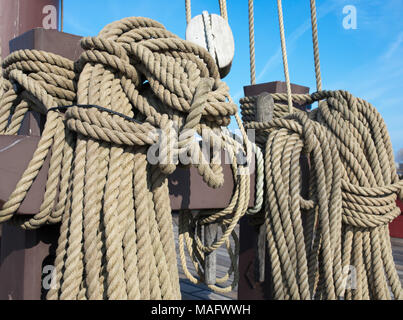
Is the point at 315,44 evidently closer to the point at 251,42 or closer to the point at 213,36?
the point at 251,42

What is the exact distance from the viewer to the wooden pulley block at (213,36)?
1408 millimetres

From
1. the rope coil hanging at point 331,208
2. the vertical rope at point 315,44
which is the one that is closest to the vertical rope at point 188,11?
the rope coil hanging at point 331,208

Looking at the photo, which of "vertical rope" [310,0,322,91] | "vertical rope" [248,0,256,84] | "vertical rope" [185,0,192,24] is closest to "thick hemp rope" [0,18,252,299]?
"vertical rope" [185,0,192,24]

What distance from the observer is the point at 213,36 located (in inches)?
55.6

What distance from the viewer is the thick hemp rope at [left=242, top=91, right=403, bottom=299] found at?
1314mm

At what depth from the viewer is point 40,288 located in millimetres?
942

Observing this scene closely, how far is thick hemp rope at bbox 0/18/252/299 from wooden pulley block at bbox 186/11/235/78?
35 centimetres

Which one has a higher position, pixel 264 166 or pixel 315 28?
pixel 315 28

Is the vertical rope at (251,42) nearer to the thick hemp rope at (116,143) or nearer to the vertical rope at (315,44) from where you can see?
the vertical rope at (315,44)

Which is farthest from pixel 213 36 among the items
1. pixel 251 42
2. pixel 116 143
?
pixel 116 143

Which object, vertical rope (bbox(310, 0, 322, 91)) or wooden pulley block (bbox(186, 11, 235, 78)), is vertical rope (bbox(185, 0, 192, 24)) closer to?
wooden pulley block (bbox(186, 11, 235, 78))
